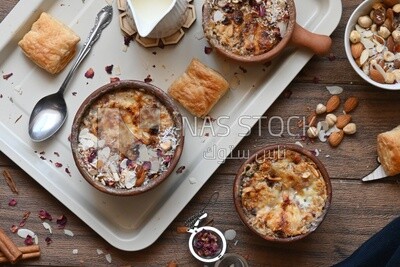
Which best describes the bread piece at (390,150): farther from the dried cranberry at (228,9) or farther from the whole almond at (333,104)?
the dried cranberry at (228,9)

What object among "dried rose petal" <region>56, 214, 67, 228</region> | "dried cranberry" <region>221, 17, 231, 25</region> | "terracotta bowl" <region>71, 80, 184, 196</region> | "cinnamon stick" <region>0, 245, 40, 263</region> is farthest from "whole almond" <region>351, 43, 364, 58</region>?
"cinnamon stick" <region>0, 245, 40, 263</region>

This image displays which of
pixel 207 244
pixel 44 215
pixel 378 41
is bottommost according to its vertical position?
pixel 207 244

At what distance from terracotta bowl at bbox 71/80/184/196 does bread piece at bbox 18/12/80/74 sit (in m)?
0.16

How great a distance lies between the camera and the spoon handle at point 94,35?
1.76m

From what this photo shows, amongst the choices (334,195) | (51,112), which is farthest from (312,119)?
(51,112)

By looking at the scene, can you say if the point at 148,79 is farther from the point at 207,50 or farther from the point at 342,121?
the point at 342,121

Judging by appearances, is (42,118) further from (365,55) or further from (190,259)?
(365,55)

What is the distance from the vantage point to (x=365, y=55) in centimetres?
172

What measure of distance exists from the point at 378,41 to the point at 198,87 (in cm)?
48

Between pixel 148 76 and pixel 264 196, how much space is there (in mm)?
434

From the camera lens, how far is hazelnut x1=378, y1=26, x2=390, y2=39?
1730mm

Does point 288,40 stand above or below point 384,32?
above

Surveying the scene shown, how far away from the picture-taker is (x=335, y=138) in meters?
1.77

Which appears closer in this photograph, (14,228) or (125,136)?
(125,136)
